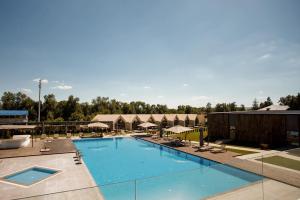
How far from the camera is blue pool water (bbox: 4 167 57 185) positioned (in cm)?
1293

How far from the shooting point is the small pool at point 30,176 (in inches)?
505

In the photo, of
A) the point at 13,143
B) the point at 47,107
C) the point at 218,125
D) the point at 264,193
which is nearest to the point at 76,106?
the point at 47,107

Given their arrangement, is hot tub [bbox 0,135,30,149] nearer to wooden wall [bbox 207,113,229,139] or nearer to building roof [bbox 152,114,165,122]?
wooden wall [bbox 207,113,229,139]

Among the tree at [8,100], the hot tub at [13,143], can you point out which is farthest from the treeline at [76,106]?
the hot tub at [13,143]

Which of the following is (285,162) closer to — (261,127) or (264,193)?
(264,193)

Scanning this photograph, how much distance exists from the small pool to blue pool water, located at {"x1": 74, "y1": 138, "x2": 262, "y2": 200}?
321cm

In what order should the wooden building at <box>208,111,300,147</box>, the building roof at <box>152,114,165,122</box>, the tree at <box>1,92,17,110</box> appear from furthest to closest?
1. the tree at <box>1,92,17,110</box>
2. the building roof at <box>152,114,165,122</box>
3. the wooden building at <box>208,111,300,147</box>

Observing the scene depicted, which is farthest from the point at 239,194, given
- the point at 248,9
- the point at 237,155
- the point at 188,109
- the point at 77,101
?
the point at 188,109

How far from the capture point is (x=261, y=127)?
24.1 meters

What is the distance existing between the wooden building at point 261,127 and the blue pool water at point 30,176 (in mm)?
21650

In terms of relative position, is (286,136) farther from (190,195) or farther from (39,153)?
(39,153)

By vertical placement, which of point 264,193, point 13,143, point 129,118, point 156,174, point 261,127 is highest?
point 129,118

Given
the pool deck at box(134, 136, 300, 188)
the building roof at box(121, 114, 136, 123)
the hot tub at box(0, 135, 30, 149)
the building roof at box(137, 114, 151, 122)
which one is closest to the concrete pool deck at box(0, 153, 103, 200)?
the hot tub at box(0, 135, 30, 149)

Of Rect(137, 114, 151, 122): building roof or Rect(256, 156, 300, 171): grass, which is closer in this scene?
Rect(256, 156, 300, 171): grass
